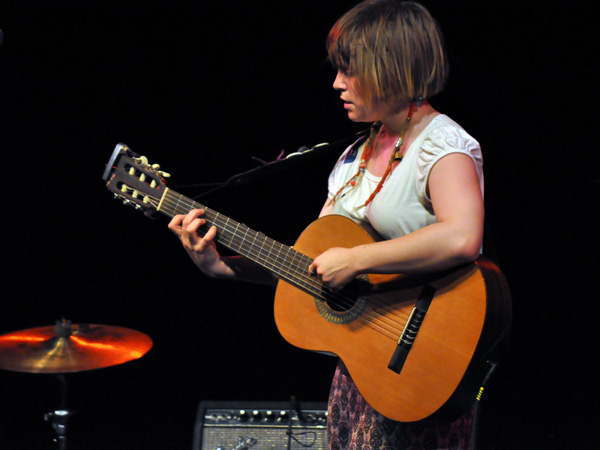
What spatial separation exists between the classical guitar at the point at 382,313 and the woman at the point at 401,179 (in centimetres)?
7

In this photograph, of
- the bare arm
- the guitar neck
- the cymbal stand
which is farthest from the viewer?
the cymbal stand

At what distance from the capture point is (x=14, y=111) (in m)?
3.28

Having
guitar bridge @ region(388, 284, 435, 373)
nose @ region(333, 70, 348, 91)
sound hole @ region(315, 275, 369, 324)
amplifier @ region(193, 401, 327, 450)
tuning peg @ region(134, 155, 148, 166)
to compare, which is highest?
nose @ region(333, 70, 348, 91)

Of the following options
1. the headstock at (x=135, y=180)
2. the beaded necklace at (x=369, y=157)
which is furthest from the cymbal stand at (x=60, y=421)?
the beaded necklace at (x=369, y=157)

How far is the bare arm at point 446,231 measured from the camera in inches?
61.0

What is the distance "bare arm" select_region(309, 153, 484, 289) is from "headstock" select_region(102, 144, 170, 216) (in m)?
0.84

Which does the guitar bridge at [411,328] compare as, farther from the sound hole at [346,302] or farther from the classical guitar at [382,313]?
the sound hole at [346,302]

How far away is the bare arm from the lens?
1.55 m

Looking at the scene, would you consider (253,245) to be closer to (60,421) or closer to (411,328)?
(411,328)

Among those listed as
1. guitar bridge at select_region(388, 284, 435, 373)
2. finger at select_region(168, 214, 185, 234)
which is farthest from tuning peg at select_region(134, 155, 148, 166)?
guitar bridge at select_region(388, 284, 435, 373)

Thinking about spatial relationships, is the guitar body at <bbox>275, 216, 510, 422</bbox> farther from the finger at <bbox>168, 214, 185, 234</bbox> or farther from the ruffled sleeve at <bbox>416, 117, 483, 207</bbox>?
the finger at <bbox>168, 214, 185, 234</bbox>

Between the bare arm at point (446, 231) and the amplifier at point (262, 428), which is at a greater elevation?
the bare arm at point (446, 231)

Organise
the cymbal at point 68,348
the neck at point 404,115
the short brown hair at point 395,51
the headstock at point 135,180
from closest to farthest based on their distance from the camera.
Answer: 1. the short brown hair at point 395,51
2. the neck at point 404,115
3. the headstock at point 135,180
4. the cymbal at point 68,348

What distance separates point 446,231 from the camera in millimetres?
1544
